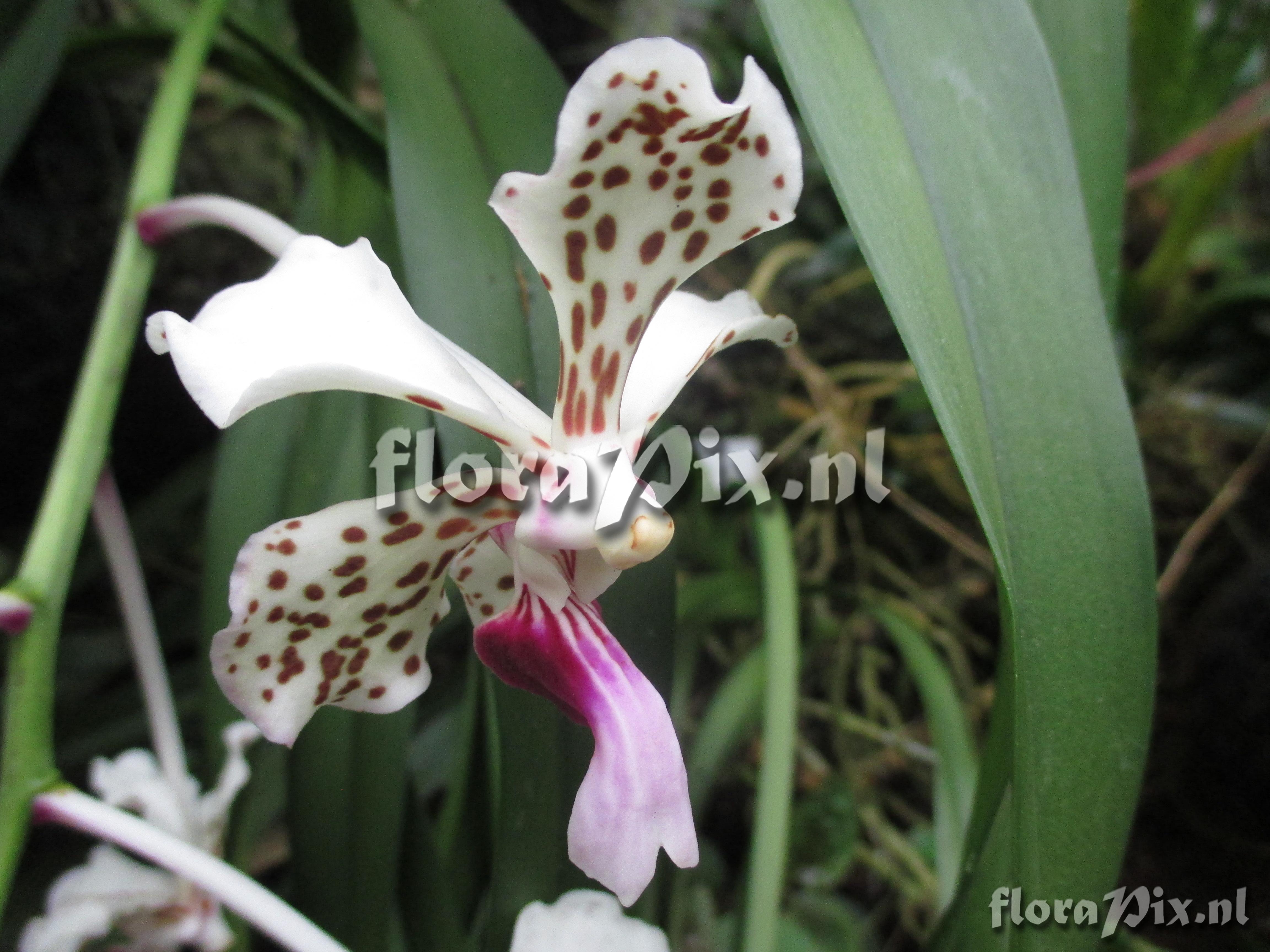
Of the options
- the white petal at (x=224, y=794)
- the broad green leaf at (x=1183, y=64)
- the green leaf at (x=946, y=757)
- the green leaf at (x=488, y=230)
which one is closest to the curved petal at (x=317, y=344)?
the green leaf at (x=488, y=230)

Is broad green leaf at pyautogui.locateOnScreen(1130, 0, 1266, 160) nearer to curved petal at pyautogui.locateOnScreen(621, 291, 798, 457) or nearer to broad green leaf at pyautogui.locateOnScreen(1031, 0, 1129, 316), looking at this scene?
broad green leaf at pyautogui.locateOnScreen(1031, 0, 1129, 316)

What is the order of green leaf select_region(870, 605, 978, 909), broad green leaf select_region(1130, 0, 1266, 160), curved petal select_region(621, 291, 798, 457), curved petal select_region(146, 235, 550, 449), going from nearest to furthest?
curved petal select_region(146, 235, 550, 449) → curved petal select_region(621, 291, 798, 457) → green leaf select_region(870, 605, 978, 909) → broad green leaf select_region(1130, 0, 1266, 160)

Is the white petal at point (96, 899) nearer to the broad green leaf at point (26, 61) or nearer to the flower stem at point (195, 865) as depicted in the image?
the flower stem at point (195, 865)

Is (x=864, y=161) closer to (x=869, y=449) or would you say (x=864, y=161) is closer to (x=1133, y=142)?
(x=869, y=449)

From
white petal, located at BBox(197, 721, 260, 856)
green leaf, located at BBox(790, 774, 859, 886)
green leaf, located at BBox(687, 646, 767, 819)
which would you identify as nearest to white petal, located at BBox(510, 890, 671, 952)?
white petal, located at BBox(197, 721, 260, 856)

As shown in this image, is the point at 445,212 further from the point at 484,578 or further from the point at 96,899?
the point at 96,899

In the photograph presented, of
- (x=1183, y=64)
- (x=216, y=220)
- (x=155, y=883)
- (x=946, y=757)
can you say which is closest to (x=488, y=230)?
(x=216, y=220)
